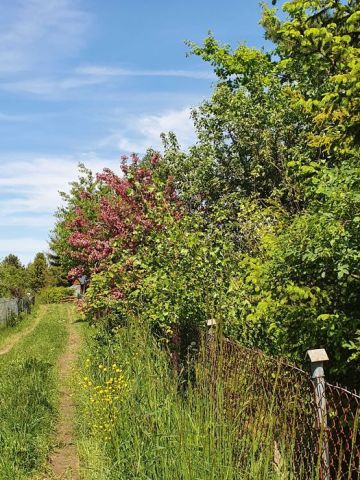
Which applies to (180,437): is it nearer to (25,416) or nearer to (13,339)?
(25,416)

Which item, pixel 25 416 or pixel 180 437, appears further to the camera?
pixel 25 416

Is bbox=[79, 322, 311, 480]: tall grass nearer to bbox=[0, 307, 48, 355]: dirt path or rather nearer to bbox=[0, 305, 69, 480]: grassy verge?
bbox=[0, 305, 69, 480]: grassy verge

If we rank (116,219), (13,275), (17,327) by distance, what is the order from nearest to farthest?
(116,219)
(17,327)
(13,275)

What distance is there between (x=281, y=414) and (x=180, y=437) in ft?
2.16

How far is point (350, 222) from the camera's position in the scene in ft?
12.9

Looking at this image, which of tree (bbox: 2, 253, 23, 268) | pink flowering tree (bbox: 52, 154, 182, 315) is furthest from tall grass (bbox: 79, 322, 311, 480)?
tree (bbox: 2, 253, 23, 268)

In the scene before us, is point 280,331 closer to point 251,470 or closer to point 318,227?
point 318,227

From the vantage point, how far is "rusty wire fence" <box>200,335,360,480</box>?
3.01 m

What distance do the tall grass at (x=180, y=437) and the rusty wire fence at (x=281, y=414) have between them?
2 cm

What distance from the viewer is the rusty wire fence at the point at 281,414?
9.86ft

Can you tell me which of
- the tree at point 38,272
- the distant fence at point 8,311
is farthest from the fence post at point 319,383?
the tree at point 38,272

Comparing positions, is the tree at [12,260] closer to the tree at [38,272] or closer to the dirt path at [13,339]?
the tree at [38,272]

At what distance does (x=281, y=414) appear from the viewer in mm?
3406

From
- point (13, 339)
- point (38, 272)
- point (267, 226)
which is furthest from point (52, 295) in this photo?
point (267, 226)
